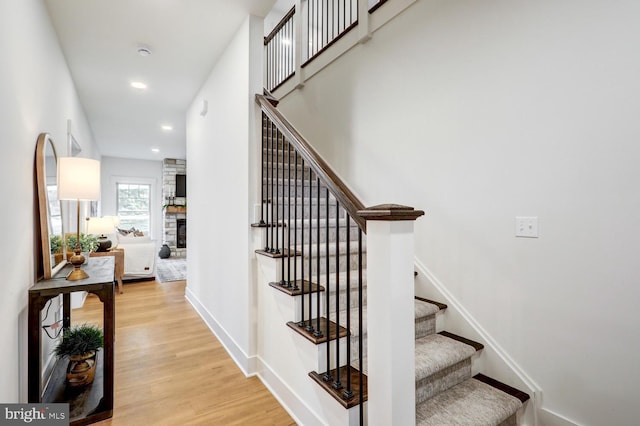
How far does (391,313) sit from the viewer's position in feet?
3.81

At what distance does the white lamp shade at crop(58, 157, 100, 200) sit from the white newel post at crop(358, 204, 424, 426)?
1.91m

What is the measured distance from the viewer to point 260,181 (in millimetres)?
2361

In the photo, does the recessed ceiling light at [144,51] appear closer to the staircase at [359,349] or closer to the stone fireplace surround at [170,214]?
the staircase at [359,349]

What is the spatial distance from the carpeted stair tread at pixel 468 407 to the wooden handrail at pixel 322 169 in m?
1.05

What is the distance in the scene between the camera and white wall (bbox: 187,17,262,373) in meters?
2.35

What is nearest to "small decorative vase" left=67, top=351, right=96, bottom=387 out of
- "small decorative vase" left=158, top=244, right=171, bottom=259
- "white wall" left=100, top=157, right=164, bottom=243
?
"small decorative vase" left=158, top=244, right=171, bottom=259

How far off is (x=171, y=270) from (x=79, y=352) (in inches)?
185

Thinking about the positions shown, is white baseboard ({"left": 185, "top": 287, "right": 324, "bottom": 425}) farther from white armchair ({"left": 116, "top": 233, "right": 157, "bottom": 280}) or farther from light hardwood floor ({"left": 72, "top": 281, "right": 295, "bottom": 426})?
white armchair ({"left": 116, "top": 233, "right": 157, "bottom": 280})

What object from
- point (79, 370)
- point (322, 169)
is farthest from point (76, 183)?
point (322, 169)

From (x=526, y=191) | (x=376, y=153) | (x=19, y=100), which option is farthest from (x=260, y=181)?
(x=526, y=191)

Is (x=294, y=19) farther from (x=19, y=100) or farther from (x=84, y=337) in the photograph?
(x=84, y=337)

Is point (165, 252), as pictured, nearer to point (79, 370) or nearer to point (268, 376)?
point (79, 370)

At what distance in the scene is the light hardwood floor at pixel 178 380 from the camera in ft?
6.09

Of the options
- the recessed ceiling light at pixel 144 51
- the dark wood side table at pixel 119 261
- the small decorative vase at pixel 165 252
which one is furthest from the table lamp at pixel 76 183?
the small decorative vase at pixel 165 252
